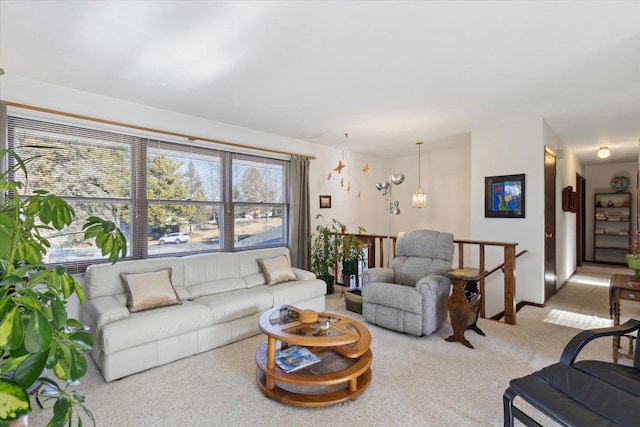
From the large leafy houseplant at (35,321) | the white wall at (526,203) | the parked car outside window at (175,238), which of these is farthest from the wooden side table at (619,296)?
the parked car outside window at (175,238)

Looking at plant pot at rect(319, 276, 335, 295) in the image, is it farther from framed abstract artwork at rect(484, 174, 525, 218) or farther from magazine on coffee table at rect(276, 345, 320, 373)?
framed abstract artwork at rect(484, 174, 525, 218)

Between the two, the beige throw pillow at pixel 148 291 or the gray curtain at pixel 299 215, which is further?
the gray curtain at pixel 299 215

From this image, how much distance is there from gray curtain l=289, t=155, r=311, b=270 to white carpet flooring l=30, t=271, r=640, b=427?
1.85 meters

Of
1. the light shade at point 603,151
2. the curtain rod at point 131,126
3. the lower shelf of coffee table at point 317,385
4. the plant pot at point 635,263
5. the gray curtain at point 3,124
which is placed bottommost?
the lower shelf of coffee table at point 317,385

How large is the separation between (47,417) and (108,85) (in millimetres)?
2732

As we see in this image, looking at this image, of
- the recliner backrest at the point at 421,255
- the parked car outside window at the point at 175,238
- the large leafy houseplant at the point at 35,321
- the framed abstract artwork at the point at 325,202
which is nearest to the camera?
the large leafy houseplant at the point at 35,321

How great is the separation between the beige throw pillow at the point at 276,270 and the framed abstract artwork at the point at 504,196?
2.99 m

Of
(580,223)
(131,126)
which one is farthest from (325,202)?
(580,223)

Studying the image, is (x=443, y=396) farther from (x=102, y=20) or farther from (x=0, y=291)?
(x=102, y=20)

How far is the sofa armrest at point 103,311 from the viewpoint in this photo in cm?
242

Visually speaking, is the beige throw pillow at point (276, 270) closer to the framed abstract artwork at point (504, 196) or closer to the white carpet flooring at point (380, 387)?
the white carpet flooring at point (380, 387)

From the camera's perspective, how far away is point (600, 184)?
7668 millimetres

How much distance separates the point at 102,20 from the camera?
1.97 meters

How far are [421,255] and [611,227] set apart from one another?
716 cm
